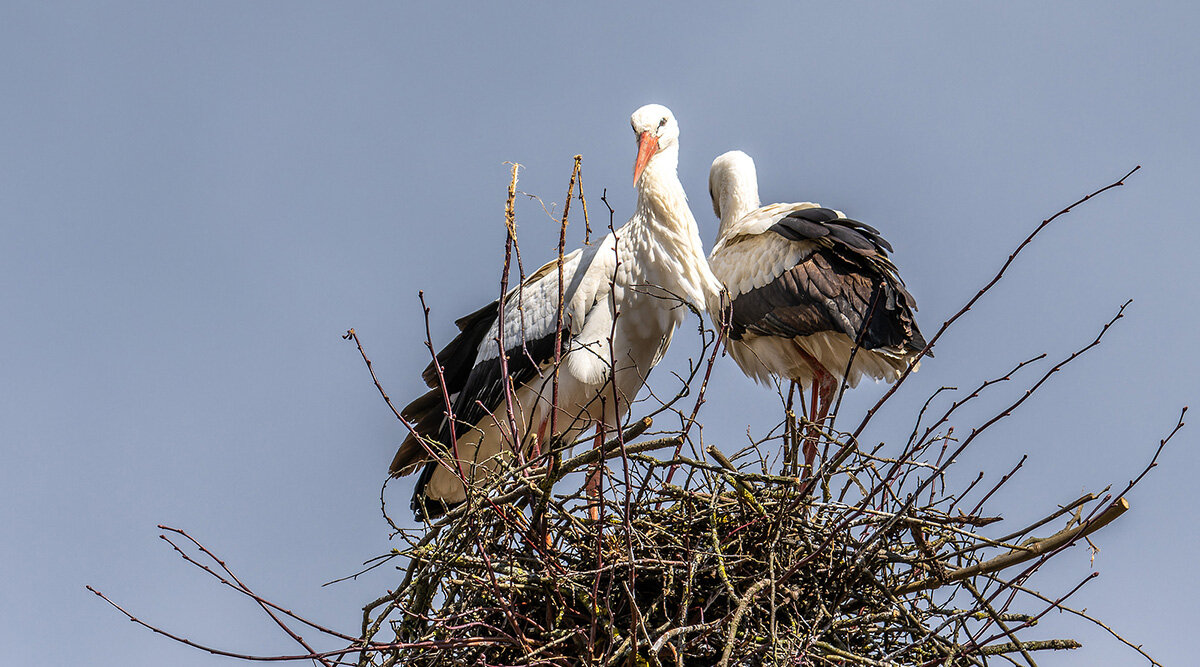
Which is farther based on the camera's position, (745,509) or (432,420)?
(432,420)

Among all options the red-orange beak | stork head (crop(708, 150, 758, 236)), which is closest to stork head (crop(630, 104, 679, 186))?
the red-orange beak

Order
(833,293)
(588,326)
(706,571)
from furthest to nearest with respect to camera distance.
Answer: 1. (833,293)
2. (588,326)
3. (706,571)

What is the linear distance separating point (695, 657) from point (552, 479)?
55cm

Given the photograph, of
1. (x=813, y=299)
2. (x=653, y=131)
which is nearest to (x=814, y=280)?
(x=813, y=299)

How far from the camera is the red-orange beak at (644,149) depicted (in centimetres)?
512

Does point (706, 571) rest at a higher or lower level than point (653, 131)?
lower

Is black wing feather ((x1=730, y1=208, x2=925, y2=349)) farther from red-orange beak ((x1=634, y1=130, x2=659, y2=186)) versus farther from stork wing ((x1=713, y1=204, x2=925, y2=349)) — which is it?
red-orange beak ((x1=634, y1=130, x2=659, y2=186))

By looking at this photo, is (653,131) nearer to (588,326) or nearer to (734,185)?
(588,326)

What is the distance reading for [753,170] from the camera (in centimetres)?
798

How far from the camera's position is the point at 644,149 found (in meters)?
5.18

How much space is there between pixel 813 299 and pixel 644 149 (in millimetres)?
1596

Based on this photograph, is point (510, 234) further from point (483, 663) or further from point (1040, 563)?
point (1040, 563)

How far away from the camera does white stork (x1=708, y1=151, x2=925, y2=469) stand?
6168 mm

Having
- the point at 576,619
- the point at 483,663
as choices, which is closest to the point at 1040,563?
the point at 576,619
